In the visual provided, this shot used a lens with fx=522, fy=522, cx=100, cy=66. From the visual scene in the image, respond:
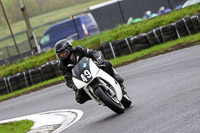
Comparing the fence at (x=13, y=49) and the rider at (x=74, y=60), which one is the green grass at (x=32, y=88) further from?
the fence at (x=13, y=49)

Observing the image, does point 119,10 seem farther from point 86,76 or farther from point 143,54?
point 86,76

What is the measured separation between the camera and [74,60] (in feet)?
30.1

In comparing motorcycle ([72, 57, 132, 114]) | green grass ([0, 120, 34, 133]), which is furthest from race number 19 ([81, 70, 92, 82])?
green grass ([0, 120, 34, 133])

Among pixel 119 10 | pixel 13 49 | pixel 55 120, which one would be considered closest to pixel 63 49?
pixel 55 120

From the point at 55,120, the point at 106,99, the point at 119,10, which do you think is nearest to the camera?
the point at 106,99

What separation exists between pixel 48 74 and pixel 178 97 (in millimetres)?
14231

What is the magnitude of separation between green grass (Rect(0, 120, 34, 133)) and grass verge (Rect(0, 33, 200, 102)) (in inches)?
309

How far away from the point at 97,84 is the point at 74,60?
825mm

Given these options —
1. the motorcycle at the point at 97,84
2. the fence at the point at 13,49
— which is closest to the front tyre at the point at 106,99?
the motorcycle at the point at 97,84

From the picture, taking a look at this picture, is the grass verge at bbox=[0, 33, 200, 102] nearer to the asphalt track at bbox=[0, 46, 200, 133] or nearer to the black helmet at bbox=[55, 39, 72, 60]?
the asphalt track at bbox=[0, 46, 200, 133]

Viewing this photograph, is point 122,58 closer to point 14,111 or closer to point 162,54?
point 162,54

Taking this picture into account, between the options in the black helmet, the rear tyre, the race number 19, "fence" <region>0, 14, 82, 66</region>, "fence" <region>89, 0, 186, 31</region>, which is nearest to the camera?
the race number 19

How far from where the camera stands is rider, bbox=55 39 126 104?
899 centimetres

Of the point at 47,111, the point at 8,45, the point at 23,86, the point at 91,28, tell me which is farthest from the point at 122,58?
the point at 8,45
